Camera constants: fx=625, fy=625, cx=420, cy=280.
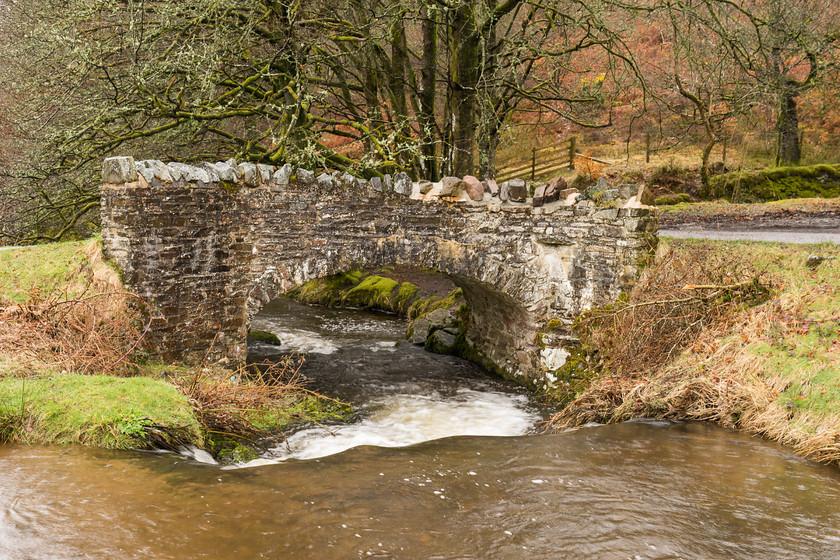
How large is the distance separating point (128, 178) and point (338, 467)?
3.85 m

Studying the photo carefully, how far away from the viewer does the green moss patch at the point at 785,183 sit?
15922 millimetres

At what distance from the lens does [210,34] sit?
9141 millimetres

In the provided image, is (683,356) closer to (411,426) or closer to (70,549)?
(411,426)

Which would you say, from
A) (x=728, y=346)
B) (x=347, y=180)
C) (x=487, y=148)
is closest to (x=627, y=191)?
(x=728, y=346)

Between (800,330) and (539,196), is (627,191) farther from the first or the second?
(800,330)

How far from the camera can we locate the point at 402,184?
8.28 m

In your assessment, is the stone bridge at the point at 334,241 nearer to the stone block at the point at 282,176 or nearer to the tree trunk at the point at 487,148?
the stone block at the point at 282,176

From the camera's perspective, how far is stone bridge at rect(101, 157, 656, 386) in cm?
690

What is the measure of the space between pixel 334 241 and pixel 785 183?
13.6 m

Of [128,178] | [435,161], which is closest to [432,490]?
[128,178]

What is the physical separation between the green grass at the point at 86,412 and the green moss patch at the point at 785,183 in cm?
1506

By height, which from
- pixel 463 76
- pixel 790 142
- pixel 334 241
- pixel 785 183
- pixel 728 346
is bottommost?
pixel 728 346

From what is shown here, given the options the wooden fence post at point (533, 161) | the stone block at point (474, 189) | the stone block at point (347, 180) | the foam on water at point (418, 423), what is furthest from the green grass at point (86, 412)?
the wooden fence post at point (533, 161)

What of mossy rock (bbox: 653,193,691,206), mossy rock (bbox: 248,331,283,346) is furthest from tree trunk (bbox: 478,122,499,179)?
mossy rock (bbox: 653,193,691,206)
